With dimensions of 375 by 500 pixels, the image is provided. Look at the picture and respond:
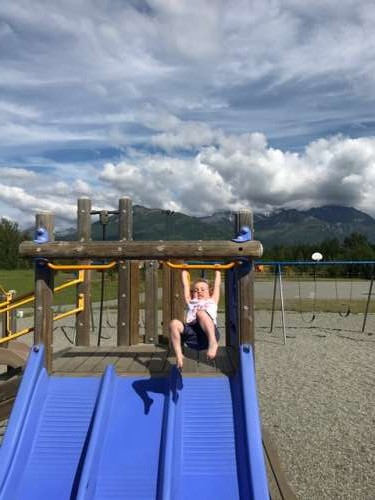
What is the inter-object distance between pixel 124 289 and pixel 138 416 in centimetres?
319

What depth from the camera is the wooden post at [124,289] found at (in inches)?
272

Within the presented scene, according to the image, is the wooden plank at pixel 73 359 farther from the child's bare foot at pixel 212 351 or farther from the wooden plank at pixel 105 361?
the child's bare foot at pixel 212 351

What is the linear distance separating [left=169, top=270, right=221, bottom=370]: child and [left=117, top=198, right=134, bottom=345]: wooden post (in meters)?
1.94

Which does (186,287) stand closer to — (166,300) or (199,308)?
(199,308)

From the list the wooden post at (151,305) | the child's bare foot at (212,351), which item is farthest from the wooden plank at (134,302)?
the child's bare foot at (212,351)

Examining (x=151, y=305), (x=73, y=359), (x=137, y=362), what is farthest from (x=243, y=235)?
(x=151, y=305)

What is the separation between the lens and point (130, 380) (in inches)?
171

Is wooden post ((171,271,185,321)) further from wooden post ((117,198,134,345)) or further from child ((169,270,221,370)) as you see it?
child ((169,270,221,370))

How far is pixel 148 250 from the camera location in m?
4.41

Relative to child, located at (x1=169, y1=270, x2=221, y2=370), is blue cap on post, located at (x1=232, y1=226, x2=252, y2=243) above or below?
above

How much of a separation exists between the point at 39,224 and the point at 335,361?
296 inches

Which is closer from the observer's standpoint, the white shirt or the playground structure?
the playground structure

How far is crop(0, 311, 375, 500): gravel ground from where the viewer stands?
4758mm

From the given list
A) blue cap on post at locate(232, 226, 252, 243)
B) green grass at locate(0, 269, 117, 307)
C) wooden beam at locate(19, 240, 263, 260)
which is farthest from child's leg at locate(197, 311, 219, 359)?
green grass at locate(0, 269, 117, 307)
